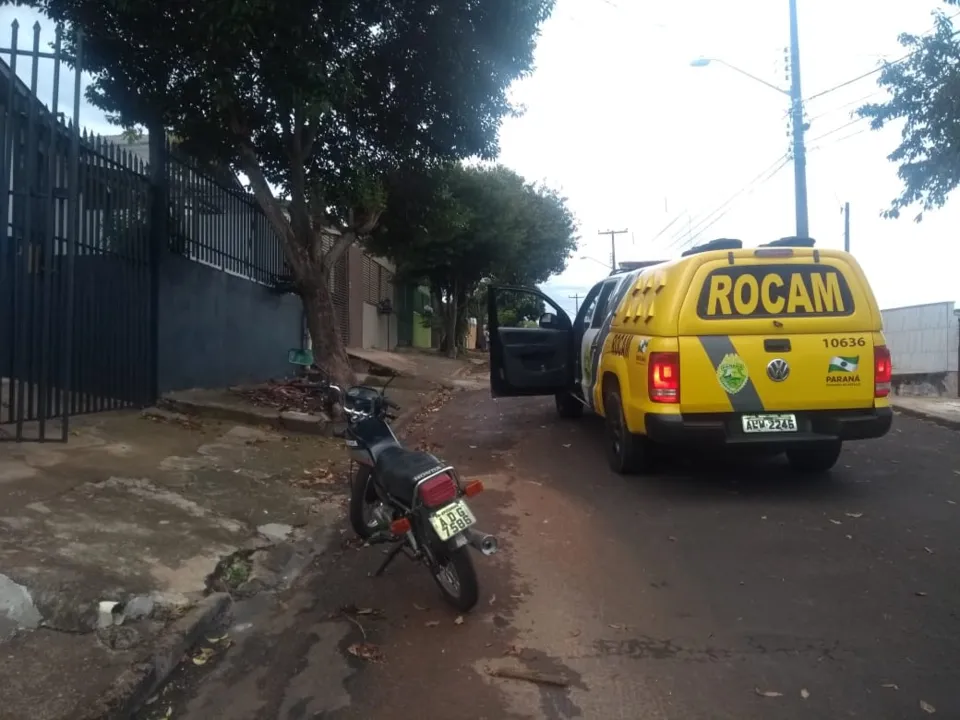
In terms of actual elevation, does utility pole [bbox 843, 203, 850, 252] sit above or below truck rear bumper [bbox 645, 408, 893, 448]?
above

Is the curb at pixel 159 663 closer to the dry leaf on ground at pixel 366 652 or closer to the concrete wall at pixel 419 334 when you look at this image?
the dry leaf on ground at pixel 366 652

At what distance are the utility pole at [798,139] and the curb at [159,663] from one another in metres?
14.5

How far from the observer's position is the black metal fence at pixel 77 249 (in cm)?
670

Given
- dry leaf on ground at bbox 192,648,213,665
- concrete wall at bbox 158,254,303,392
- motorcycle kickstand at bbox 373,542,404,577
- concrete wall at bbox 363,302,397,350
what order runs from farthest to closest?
1. concrete wall at bbox 363,302,397,350
2. concrete wall at bbox 158,254,303,392
3. motorcycle kickstand at bbox 373,542,404,577
4. dry leaf on ground at bbox 192,648,213,665

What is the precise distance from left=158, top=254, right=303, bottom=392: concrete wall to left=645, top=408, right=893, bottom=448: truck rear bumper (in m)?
6.13

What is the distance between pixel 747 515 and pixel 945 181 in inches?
287

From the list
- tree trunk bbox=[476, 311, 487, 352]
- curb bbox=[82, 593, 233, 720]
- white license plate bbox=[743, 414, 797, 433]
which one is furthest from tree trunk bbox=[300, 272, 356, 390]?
tree trunk bbox=[476, 311, 487, 352]

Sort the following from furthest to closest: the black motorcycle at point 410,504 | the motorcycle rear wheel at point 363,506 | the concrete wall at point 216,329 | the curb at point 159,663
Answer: the concrete wall at point 216,329 < the motorcycle rear wheel at point 363,506 < the black motorcycle at point 410,504 < the curb at point 159,663

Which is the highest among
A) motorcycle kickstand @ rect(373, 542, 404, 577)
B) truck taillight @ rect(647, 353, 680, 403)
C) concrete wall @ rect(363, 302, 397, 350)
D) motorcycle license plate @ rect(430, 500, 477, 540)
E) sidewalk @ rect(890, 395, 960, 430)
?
concrete wall @ rect(363, 302, 397, 350)

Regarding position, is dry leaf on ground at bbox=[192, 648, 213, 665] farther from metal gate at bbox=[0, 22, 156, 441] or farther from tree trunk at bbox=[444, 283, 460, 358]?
tree trunk at bbox=[444, 283, 460, 358]

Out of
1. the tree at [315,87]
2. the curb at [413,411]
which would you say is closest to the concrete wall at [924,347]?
the curb at [413,411]

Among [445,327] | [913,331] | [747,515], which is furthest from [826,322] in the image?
[445,327]

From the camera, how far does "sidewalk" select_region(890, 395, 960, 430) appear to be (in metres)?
11.5

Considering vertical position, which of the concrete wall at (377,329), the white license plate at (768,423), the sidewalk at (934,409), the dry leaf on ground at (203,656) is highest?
the concrete wall at (377,329)
